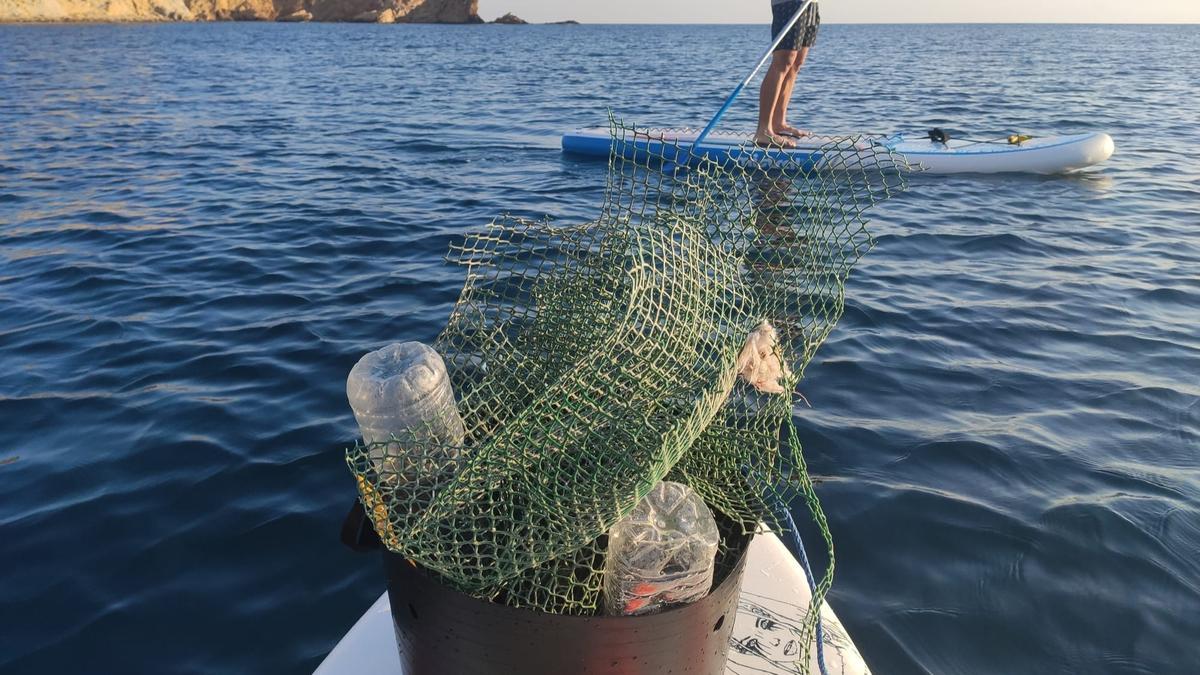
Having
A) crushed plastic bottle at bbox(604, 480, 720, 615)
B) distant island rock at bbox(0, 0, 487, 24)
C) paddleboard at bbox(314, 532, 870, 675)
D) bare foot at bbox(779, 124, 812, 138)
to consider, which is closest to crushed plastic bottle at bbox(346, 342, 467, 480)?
crushed plastic bottle at bbox(604, 480, 720, 615)

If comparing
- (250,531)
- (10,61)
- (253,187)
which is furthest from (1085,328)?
(10,61)

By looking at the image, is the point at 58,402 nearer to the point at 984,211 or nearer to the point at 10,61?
the point at 984,211

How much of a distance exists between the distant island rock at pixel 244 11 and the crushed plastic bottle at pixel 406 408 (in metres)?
89.9

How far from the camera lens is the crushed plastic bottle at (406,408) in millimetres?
1798

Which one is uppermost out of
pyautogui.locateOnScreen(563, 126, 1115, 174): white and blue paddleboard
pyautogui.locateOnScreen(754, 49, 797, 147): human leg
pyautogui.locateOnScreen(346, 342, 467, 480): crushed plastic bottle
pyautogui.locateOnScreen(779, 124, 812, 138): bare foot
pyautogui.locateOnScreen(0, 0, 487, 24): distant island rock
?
pyautogui.locateOnScreen(0, 0, 487, 24): distant island rock

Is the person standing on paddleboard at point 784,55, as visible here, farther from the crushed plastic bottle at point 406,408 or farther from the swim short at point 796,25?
the crushed plastic bottle at point 406,408

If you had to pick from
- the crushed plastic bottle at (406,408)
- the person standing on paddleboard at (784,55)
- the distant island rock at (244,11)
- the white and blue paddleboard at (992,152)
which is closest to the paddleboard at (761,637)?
the crushed plastic bottle at (406,408)

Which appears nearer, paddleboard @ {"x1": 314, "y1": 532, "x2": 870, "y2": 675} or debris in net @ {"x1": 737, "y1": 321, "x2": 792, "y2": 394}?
debris in net @ {"x1": 737, "y1": 321, "x2": 792, "y2": 394}

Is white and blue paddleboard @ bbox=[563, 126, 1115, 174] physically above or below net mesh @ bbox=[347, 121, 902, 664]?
below

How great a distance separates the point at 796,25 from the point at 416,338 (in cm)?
629

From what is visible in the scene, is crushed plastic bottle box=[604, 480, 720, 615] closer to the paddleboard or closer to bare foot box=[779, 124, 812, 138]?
the paddleboard

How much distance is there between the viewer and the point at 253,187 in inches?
396

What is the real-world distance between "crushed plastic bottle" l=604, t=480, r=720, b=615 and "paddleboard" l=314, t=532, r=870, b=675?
617 mm

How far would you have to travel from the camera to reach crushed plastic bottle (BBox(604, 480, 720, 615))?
1.71 meters
